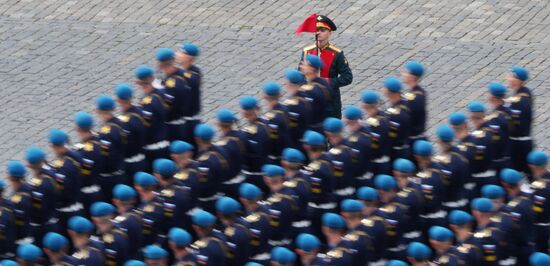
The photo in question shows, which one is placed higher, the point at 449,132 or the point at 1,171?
the point at 1,171

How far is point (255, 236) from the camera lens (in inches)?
562

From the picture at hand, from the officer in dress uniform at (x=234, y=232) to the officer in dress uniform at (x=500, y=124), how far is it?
287cm

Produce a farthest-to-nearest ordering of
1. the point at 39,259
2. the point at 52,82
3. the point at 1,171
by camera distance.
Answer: the point at 52,82, the point at 1,171, the point at 39,259

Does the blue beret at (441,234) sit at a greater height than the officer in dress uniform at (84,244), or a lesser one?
lesser

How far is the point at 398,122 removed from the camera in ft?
53.1

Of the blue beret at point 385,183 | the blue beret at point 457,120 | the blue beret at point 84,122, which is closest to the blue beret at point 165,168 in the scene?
the blue beret at point 84,122

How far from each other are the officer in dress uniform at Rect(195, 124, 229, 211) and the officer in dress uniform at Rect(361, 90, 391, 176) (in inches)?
56.9

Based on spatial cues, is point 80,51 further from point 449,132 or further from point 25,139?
point 449,132

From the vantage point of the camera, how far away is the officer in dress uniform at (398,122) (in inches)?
635

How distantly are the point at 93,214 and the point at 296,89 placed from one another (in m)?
2.94

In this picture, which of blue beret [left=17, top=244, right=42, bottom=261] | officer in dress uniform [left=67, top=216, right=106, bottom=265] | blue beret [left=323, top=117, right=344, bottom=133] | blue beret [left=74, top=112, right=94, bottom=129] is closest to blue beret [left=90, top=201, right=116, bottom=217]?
officer in dress uniform [left=67, top=216, right=106, bottom=265]

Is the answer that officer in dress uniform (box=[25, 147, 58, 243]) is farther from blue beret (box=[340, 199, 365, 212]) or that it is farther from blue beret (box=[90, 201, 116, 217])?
blue beret (box=[340, 199, 365, 212])

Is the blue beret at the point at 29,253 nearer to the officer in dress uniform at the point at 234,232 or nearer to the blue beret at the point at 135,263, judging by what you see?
the blue beret at the point at 135,263

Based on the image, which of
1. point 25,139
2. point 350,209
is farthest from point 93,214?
point 25,139
